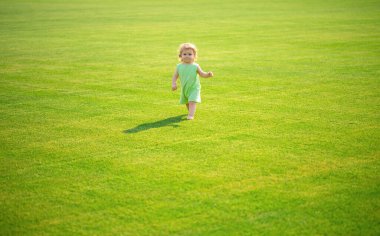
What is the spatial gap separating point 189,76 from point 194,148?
215cm

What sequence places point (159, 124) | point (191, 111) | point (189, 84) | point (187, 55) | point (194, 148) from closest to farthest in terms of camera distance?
point (194, 148) < point (159, 124) < point (191, 111) < point (189, 84) < point (187, 55)

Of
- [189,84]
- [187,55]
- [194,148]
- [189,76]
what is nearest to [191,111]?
[189,84]

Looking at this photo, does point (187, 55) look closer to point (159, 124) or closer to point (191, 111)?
point (191, 111)

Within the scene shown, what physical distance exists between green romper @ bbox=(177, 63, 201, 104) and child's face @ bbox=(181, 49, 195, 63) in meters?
0.09

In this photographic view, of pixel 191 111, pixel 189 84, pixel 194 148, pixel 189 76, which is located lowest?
pixel 194 148

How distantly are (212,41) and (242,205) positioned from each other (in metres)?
14.8

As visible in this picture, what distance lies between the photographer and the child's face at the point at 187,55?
25.8ft


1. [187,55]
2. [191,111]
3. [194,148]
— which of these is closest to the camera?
[194,148]

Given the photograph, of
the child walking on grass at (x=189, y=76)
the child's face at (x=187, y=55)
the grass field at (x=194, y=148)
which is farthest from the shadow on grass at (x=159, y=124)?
the child's face at (x=187, y=55)

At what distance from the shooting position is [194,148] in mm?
6008

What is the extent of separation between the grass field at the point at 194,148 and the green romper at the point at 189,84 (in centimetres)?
35

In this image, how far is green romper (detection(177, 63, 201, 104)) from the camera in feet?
25.2

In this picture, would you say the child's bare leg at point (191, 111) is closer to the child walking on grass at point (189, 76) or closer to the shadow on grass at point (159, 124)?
the child walking on grass at point (189, 76)

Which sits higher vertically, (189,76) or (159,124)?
(189,76)
